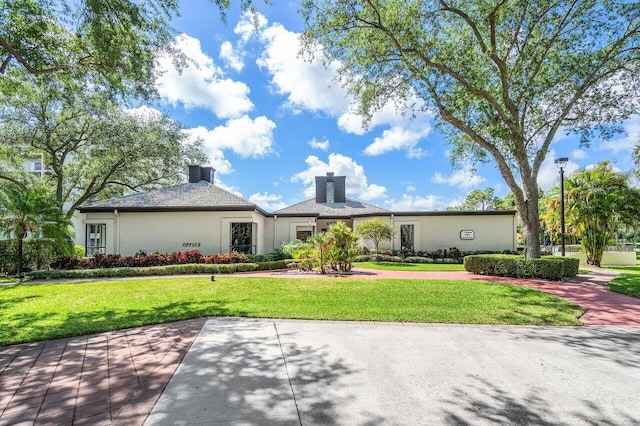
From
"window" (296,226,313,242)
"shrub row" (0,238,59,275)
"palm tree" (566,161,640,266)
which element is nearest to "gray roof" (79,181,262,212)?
"shrub row" (0,238,59,275)

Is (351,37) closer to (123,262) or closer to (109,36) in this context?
(109,36)

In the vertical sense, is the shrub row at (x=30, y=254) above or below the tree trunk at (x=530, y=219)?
below

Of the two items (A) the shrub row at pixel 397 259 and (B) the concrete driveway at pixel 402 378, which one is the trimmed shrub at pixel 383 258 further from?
(B) the concrete driveway at pixel 402 378

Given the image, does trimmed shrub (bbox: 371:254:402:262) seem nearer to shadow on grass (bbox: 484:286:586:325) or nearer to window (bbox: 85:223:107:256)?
shadow on grass (bbox: 484:286:586:325)

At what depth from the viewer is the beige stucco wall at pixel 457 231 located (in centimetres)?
1936

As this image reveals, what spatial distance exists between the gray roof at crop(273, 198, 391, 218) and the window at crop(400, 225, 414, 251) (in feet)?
5.60

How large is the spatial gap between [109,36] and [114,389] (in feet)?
26.5

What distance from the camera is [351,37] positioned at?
11.3 m

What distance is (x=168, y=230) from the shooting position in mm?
16172

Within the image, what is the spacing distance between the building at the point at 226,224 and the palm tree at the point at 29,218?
3.79 metres

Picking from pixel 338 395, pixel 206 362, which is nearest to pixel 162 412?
pixel 206 362

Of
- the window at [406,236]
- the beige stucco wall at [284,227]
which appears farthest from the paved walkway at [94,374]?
the window at [406,236]

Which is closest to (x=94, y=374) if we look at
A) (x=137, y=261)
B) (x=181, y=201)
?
(x=137, y=261)

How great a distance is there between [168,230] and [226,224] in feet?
9.86
